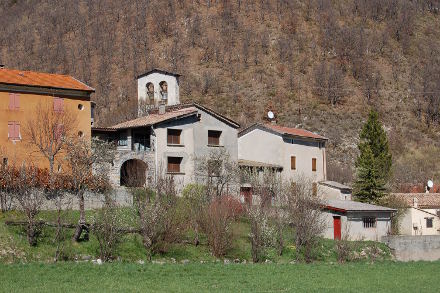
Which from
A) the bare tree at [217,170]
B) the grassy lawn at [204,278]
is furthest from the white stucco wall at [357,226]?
the grassy lawn at [204,278]

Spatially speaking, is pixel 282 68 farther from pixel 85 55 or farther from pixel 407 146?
pixel 85 55

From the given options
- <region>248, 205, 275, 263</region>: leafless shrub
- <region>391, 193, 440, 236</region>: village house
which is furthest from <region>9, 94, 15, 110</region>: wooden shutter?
<region>391, 193, 440, 236</region>: village house

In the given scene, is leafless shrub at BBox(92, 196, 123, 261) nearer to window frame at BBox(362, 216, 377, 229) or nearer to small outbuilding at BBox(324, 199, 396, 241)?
small outbuilding at BBox(324, 199, 396, 241)

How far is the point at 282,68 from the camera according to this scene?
10512 centimetres

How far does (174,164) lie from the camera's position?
51.7m

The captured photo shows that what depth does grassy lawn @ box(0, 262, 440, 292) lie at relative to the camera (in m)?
25.0

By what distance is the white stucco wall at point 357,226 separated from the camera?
164ft

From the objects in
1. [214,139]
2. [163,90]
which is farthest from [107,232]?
[163,90]

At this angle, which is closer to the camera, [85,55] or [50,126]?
[50,126]

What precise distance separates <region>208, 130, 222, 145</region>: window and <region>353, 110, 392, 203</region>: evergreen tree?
525 inches

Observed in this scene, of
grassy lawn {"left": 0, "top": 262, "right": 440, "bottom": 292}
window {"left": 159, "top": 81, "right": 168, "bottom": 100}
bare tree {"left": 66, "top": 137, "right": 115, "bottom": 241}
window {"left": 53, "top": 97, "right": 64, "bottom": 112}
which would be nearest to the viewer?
grassy lawn {"left": 0, "top": 262, "right": 440, "bottom": 292}

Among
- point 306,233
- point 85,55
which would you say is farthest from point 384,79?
point 306,233

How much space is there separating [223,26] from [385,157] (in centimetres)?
5486

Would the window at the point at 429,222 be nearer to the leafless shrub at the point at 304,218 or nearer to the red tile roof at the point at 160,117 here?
the leafless shrub at the point at 304,218
